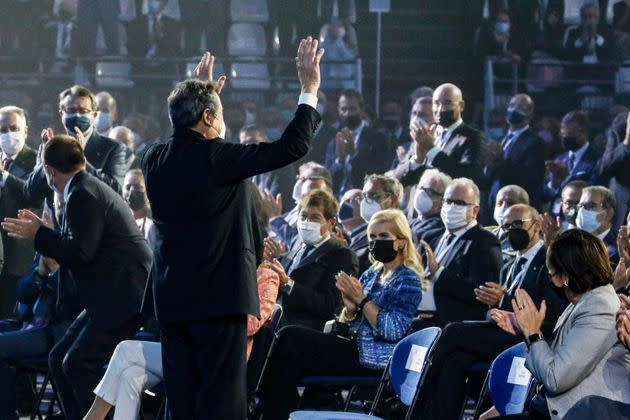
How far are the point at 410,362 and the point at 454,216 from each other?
217cm

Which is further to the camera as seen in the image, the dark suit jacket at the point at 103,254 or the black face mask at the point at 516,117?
the black face mask at the point at 516,117

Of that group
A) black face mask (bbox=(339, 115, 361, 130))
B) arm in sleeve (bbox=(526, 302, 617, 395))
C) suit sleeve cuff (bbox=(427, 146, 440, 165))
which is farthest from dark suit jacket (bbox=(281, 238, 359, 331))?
black face mask (bbox=(339, 115, 361, 130))

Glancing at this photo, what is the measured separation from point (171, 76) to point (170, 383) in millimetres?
6957

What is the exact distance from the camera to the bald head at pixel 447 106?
9.31m

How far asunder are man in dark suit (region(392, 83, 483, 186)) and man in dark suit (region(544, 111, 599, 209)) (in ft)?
2.03

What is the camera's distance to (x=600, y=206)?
26.3ft

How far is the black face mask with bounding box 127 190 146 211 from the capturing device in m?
9.71

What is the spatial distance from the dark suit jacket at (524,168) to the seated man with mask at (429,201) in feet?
3.75

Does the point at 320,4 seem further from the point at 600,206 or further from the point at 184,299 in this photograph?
the point at 184,299

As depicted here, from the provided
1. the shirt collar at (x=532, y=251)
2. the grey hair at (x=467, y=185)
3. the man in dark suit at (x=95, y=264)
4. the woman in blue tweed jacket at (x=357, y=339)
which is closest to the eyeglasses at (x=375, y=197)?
the grey hair at (x=467, y=185)

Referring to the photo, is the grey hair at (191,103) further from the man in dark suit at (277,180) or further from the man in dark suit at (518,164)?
the man in dark suit at (277,180)

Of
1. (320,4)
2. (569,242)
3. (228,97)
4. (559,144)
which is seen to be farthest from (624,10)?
(569,242)

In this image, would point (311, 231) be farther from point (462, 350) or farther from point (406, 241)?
point (462, 350)

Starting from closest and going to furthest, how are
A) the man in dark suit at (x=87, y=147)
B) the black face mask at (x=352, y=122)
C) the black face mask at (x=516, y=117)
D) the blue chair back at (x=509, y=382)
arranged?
the blue chair back at (x=509, y=382) → the man in dark suit at (x=87, y=147) → the black face mask at (x=516, y=117) → the black face mask at (x=352, y=122)
